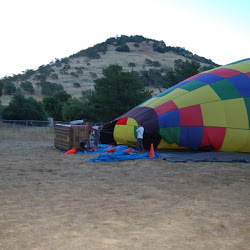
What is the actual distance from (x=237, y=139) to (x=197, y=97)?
1942 millimetres

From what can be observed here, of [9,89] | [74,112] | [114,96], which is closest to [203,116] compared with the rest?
[114,96]

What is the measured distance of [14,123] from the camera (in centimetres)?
2178

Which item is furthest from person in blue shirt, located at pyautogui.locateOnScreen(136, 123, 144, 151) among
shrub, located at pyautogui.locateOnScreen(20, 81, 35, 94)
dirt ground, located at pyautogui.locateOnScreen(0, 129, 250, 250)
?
shrub, located at pyautogui.locateOnScreen(20, 81, 35, 94)

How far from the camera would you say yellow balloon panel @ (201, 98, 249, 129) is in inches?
413

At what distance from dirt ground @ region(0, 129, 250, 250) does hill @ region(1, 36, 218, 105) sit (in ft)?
133

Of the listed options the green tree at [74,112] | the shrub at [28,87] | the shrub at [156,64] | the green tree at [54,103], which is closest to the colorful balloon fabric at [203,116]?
the green tree at [74,112]

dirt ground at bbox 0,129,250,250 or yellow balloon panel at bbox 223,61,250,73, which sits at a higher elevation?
yellow balloon panel at bbox 223,61,250,73

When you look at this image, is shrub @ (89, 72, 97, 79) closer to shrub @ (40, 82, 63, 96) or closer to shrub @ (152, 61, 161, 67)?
shrub @ (40, 82, 63, 96)

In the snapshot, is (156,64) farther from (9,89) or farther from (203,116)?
(203,116)

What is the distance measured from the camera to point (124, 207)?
476cm

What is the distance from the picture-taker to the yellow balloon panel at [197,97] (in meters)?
11.0

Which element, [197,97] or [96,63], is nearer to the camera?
[197,97]

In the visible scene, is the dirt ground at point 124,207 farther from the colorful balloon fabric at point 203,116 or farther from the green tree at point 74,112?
the green tree at point 74,112

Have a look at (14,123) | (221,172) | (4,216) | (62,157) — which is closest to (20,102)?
(14,123)
